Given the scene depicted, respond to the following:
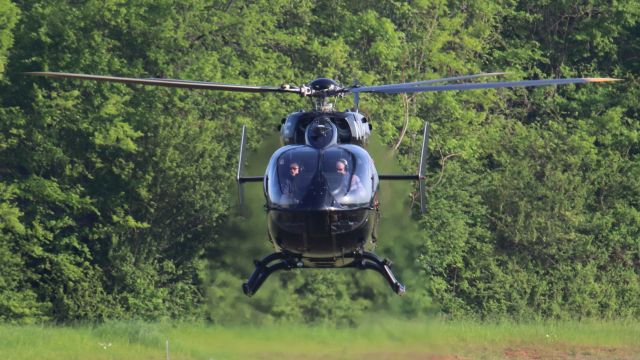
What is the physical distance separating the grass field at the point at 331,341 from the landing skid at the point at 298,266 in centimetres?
833

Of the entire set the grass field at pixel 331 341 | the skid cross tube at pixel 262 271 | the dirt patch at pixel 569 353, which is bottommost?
the dirt patch at pixel 569 353

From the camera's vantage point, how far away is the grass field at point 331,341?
32.6 metres

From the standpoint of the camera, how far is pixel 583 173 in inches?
1902

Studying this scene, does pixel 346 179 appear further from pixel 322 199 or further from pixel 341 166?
pixel 322 199

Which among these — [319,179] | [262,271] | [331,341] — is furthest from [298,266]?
[331,341]

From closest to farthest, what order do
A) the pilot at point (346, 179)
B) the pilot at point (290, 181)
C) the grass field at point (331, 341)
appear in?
the pilot at point (290, 181)
the pilot at point (346, 179)
the grass field at point (331, 341)

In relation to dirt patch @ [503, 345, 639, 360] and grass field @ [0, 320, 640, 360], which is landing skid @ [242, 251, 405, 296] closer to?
grass field @ [0, 320, 640, 360]

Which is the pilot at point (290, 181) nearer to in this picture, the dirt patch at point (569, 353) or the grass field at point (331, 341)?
the grass field at point (331, 341)

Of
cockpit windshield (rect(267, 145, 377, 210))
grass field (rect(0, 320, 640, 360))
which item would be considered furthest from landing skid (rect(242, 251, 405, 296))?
grass field (rect(0, 320, 640, 360))

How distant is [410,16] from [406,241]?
62.9 ft

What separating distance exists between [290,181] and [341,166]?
2.47 feet

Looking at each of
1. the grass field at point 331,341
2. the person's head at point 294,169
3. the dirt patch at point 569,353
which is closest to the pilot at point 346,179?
the person's head at point 294,169

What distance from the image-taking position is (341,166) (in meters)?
22.5

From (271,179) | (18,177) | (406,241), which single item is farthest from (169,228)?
(271,179)
